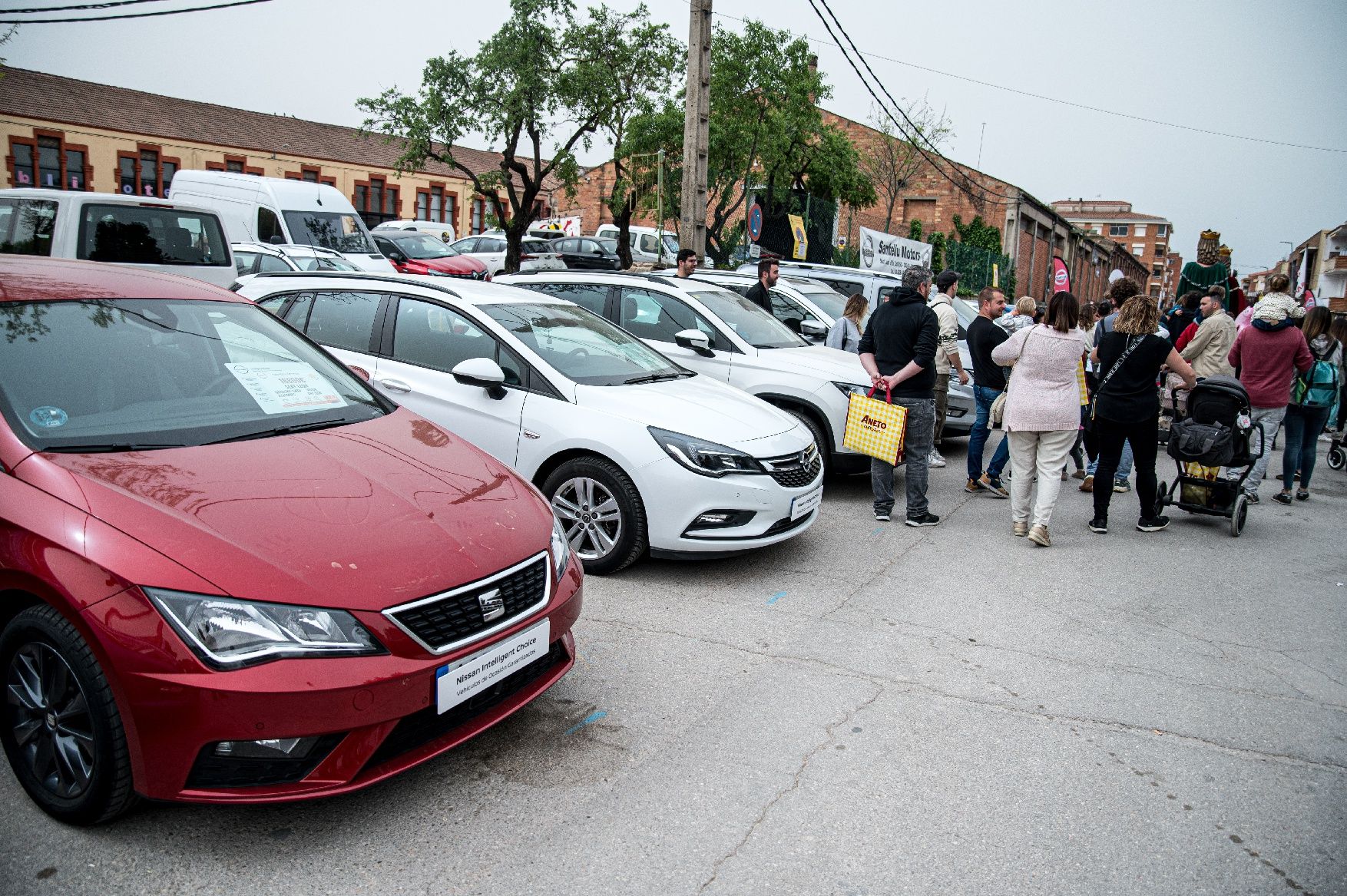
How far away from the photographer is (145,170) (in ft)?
127

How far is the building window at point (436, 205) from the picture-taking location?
4903 centimetres

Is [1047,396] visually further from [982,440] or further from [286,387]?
[286,387]

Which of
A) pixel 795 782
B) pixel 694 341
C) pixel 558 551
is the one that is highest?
pixel 694 341

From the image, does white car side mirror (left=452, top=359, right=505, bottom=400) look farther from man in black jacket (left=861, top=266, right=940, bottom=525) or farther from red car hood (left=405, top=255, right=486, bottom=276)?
red car hood (left=405, top=255, right=486, bottom=276)

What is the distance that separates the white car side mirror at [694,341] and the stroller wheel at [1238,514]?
14.3 ft

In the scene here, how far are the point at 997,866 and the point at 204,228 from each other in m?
10.4

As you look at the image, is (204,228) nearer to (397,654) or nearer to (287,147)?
(397,654)

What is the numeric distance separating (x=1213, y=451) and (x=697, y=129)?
26.9 feet

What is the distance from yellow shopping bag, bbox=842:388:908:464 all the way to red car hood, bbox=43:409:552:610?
3882 mm

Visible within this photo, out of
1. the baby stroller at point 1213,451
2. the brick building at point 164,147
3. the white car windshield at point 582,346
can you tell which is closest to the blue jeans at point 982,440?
the baby stroller at point 1213,451

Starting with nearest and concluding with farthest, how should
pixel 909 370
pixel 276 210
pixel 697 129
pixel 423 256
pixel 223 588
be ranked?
pixel 223 588 → pixel 909 370 → pixel 697 129 → pixel 276 210 → pixel 423 256

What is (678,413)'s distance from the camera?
5508 millimetres

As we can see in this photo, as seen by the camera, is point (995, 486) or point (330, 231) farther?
point (330, 231)

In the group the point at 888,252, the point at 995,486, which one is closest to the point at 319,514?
the point at 995,486
